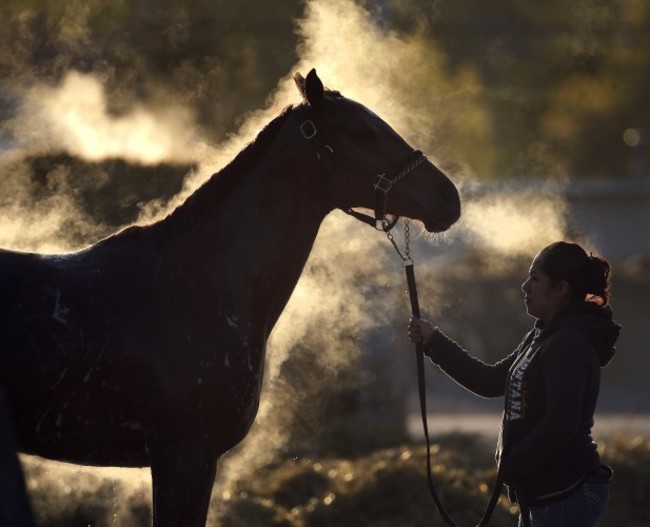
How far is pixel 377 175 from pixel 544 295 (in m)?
0.82

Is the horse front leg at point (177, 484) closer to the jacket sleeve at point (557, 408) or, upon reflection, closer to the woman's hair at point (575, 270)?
the jacket sleeve at point (557, 408)

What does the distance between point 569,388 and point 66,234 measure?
2959 mm

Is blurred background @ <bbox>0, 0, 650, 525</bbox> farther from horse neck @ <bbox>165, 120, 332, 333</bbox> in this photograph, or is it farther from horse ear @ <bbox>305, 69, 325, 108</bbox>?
horse ear @ <bbox>305, 69, 325, 108</bbox>

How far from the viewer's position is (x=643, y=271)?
2269 cm

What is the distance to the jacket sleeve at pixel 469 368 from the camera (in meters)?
5.61

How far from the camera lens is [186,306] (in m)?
5.01

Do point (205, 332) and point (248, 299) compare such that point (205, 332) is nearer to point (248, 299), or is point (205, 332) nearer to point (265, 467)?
point (248, 299)

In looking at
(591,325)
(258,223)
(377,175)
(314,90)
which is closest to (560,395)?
(591,325)

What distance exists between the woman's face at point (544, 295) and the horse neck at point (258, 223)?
911mm

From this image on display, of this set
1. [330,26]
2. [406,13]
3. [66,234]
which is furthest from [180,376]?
[406,13]

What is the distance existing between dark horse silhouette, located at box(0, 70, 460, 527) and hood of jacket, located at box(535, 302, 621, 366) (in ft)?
2.16

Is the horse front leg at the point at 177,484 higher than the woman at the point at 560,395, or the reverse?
the woman at the point at 560,395

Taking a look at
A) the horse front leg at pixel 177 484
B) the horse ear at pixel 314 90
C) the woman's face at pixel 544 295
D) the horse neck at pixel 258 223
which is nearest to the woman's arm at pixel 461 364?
the woman's face at pixel 544 295

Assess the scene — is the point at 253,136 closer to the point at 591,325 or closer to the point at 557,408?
the point at 591,325
